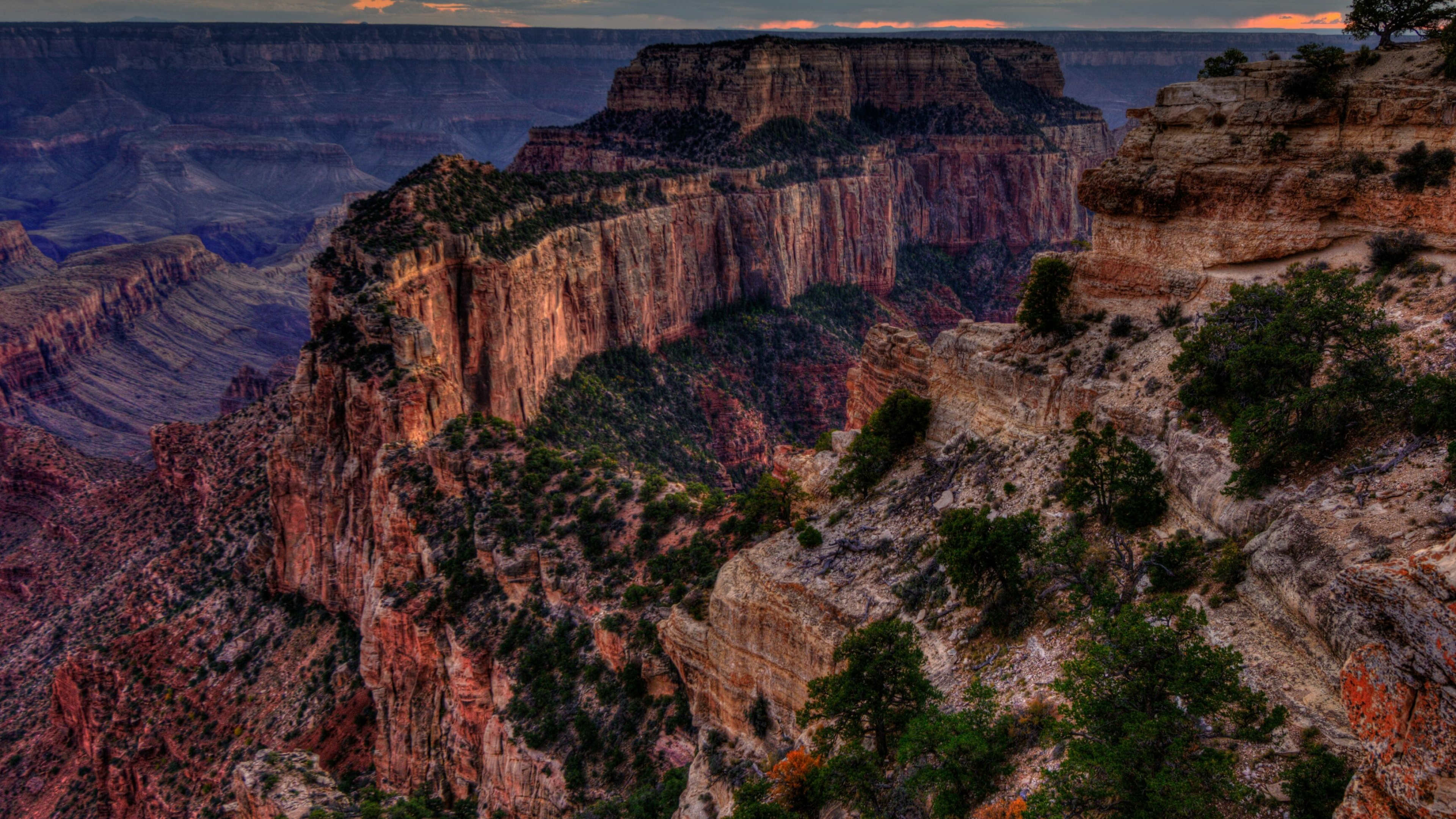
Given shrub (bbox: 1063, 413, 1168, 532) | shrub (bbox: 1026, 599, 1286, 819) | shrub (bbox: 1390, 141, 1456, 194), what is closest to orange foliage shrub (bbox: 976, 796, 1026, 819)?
shrub (bbox: 1026, 599, 1286, 819)

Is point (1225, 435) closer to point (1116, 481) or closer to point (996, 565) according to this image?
point (1116, 481)

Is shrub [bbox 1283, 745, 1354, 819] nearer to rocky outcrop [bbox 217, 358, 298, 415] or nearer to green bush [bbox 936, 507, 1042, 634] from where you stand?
green bush [bbox 936, 507, 1042, 634]

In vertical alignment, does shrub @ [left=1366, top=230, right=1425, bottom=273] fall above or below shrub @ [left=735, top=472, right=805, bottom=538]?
above

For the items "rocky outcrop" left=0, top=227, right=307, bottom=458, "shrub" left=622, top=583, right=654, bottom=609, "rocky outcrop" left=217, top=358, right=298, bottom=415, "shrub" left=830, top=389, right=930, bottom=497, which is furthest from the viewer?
"rocky outcrop" left=0, top=227, right=307, bottom=458

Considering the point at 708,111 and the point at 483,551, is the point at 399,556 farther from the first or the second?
the point at 708,111

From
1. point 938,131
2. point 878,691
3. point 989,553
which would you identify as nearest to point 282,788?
point 878,691

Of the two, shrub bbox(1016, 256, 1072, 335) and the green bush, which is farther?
shrub bbox(1016, 256, 1072, 335)

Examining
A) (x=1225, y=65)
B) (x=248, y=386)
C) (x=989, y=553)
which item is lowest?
(x=248, y=386)

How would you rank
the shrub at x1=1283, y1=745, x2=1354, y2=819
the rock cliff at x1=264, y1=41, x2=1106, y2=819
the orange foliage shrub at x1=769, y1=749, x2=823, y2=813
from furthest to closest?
the rock cliff at x1=264, y1=41, x2=1106, y2=819, the orange foliage shrub at x1=769, y1=749, x2=823, y2=813, the shrub at x1=1283, y1=745, x2=1354, y2=819
